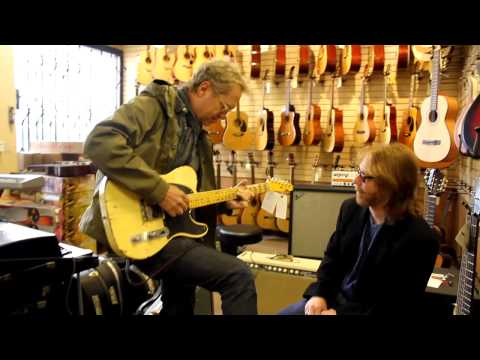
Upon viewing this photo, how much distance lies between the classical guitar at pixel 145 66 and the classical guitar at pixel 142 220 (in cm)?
420

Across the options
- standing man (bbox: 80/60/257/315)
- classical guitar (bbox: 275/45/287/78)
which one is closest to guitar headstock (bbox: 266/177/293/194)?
standing man (bbox: 80/60/257/315)

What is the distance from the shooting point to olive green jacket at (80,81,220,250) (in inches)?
55.3

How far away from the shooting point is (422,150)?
3.37m

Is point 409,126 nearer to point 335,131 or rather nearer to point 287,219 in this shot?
point 335,131

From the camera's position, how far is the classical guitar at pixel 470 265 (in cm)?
166

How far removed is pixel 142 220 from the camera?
1.50 meters

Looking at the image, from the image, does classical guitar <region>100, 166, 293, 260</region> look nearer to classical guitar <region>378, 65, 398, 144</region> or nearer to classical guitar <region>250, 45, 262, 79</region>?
classical guitar <region>378, 65, 398, 144</region>

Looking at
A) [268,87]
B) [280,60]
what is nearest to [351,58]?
[280,60]

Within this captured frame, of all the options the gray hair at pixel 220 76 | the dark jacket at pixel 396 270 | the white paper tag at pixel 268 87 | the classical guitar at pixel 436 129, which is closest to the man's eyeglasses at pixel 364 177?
the dark jacket at pixel 396 270

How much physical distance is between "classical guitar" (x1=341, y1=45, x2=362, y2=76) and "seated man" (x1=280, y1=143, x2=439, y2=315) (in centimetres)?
324

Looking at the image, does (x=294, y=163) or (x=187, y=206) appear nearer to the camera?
→ (x=187, y=206)

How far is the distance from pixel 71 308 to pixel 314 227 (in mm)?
1994
